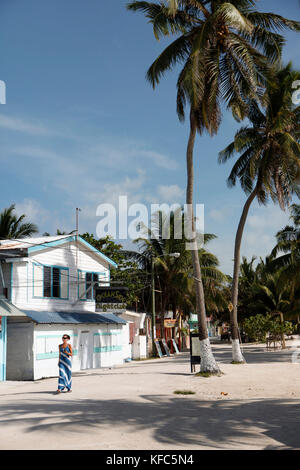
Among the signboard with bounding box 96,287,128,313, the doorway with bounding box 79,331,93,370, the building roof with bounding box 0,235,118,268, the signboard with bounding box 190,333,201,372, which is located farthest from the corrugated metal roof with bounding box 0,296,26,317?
Answer: the signboard with bounding box 96,287,128,313

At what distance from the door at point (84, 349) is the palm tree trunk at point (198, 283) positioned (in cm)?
757

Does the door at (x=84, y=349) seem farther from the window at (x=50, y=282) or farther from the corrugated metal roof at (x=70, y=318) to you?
the window at (x=50, y=282)

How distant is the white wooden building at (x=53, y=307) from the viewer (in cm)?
2027

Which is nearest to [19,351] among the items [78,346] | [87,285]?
[78,346]

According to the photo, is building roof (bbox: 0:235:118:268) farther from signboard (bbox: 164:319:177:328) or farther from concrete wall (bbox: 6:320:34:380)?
signboard (bbox: 164:319:177:328)

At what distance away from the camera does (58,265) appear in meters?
24.0

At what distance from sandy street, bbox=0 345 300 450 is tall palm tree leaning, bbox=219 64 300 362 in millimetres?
9345

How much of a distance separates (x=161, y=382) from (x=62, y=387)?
4074 mm

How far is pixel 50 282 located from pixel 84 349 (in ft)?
13.1

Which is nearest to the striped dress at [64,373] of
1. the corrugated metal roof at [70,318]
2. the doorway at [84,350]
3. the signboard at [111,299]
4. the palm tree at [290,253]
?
the corrugated metal roof at [70,318]

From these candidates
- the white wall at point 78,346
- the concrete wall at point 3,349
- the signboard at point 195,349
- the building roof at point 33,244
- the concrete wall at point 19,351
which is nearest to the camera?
the concrete wall at point 3,349

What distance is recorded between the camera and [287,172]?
2395cm
